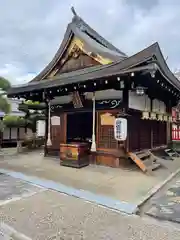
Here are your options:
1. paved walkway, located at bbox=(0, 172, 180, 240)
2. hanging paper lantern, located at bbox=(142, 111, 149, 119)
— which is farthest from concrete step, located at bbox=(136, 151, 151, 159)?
paved walkway, located at bbox=(0, 172, 180, 240)

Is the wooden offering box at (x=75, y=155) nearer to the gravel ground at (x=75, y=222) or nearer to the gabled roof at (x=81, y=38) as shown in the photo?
the gravel ground at (x=75, y=222)

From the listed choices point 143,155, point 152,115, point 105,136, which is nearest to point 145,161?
point 143,155

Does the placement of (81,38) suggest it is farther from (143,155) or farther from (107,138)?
(143,155)

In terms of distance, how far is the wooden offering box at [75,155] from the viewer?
735cm

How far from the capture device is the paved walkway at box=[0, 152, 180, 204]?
4762 mm

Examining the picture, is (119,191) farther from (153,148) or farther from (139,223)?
(153,148)

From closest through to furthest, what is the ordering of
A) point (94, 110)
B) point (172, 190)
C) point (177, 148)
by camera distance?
point (172, 190)
point (94, 110)
point (177, 148)

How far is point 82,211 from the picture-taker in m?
3.75

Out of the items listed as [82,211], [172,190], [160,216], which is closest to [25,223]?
[82,211]

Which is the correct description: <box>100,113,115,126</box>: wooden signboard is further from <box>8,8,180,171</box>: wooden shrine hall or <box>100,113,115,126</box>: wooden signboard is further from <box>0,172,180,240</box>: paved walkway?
<box>0,172,180,240</box>: paved walkway

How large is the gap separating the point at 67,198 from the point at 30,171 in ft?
8.97

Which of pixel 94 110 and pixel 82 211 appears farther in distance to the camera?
pixel 94 110

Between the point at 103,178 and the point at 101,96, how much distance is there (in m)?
3.04

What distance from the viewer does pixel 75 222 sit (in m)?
3.32
